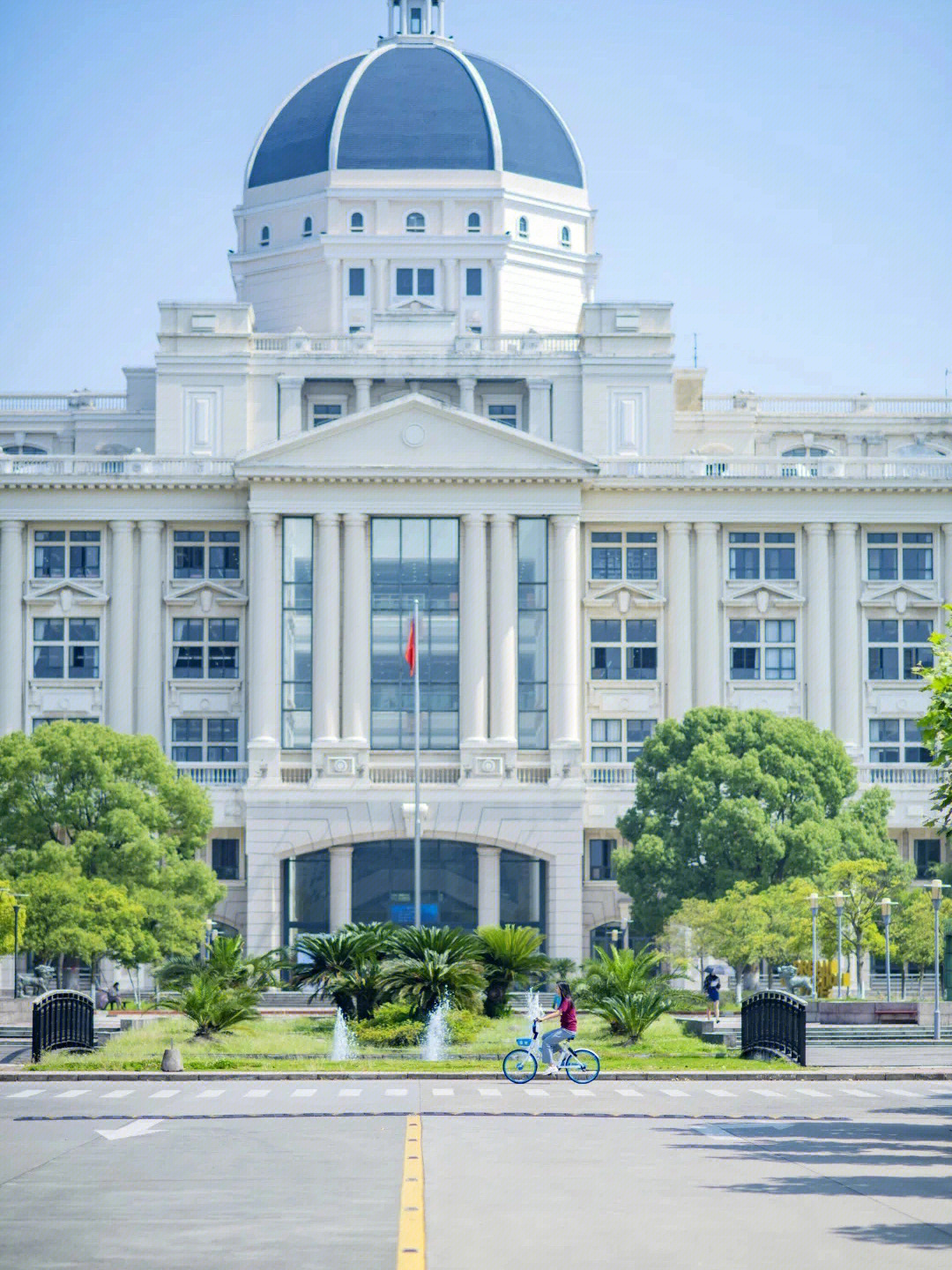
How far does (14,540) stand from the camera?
107062mm

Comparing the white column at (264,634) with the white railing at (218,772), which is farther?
the white railing at (218,772)

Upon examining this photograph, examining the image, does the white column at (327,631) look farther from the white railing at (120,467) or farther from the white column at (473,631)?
the white railing at (120,467)

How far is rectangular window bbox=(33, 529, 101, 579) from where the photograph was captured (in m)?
108

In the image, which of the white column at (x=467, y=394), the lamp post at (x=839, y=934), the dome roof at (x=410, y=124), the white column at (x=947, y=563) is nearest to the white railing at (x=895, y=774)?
the white column at (x=947, y=563)

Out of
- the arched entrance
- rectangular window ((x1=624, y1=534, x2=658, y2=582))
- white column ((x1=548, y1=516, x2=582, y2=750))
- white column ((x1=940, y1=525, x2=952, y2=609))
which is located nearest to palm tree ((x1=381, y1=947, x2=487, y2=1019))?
the arched entrance

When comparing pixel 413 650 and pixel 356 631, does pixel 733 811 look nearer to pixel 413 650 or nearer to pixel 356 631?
pixel 413 650

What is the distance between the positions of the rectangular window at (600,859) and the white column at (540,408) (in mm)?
19837

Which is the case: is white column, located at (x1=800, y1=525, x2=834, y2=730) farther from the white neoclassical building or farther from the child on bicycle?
the child on bicycle

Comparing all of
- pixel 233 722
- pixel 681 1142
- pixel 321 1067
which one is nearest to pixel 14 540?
pixel 233 722

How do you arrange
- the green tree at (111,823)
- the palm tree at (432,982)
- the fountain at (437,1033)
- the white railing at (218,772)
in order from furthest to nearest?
the white railing at (218,772), the green tree at (111,823), the palm tree at (432,982), the fountain at (437,1033)

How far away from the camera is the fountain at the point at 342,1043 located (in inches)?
2125

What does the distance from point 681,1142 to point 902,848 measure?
77.5 metres

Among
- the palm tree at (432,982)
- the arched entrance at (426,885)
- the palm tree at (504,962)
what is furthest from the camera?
the arched entrance at (426,885)

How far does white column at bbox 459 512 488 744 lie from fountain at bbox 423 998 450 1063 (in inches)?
1785
